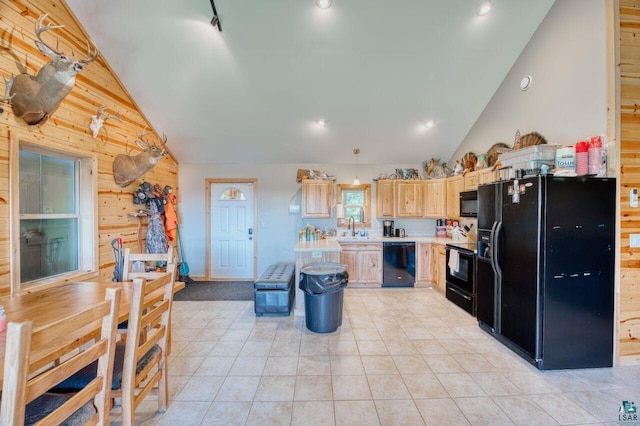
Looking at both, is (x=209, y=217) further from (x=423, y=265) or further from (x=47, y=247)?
(x=423, y=265)

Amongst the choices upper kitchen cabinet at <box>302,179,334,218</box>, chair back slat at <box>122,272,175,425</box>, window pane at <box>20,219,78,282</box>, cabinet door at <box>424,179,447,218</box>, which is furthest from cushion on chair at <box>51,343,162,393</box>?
cabinet door at <box>424,179,447,218</box>

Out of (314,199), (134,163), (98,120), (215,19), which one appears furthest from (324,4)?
(134,163)

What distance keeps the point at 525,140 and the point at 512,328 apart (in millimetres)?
2340

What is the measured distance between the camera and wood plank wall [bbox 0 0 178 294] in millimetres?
2400

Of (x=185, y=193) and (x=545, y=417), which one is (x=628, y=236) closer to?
(x=545, y=417)

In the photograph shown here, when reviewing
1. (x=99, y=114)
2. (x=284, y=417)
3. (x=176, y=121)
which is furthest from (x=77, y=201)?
(x=284, y=417)

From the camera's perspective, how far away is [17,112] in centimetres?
246

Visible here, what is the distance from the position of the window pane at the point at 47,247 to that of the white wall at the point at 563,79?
5.61 m

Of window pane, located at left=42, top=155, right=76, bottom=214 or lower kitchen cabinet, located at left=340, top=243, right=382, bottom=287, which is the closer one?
window pane, located at left=42, top=155, right=76, bottom=214

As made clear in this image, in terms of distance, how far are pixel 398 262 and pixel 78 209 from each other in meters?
4.73

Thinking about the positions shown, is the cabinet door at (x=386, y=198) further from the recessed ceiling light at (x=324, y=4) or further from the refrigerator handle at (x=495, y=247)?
the recessed ceiling light at (x=324, y=4)

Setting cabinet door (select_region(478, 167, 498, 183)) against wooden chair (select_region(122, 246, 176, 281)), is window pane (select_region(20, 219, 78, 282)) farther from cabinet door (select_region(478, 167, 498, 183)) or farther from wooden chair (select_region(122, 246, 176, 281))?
cabinet door (select_region(478, 167, 498, 183))

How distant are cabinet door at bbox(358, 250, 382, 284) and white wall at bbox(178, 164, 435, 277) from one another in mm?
781

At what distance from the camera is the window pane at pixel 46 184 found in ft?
9.07
